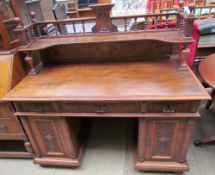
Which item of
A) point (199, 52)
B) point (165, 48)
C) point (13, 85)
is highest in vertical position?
point (165, 48)

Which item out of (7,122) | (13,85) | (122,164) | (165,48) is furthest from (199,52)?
(7,122)

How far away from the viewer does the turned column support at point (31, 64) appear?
4.43ft

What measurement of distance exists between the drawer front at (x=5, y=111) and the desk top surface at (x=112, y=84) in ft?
0.60

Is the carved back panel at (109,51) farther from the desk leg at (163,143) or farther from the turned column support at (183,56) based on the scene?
the desk leg at (163,143)

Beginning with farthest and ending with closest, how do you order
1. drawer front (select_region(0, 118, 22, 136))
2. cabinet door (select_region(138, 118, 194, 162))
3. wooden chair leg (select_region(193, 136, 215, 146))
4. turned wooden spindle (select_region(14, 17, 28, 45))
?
wooden chair leg (select_region(193, 136, 215, 146)), drawer front (select_region(0, 118, 22, 136)), turned wooden spindle (select_region(14, 17, 28, 45)), cabinet door (select_region(138, 118, 194, 162))

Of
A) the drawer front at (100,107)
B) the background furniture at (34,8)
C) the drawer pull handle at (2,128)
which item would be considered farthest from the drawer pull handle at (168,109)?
the background furniture at (34,8)

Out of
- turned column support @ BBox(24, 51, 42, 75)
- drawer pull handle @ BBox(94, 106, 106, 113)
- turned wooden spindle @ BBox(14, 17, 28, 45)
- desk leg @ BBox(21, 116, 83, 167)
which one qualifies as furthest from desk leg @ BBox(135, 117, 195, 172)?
turned wooden spindle @ BBox(14, 17, 28, 45)

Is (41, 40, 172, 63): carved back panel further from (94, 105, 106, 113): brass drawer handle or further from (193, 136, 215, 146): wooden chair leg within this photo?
(193, 136, 215, 146): wooden chair leg

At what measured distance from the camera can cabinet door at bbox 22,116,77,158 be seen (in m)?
1.30

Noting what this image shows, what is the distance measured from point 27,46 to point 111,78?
26.8 inches

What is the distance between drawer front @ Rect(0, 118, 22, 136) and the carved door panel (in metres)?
0.15

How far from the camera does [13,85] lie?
133cm

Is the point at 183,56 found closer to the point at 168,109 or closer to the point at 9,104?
the point at 168,109

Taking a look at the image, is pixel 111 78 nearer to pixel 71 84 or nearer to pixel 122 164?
pixel 71 84
